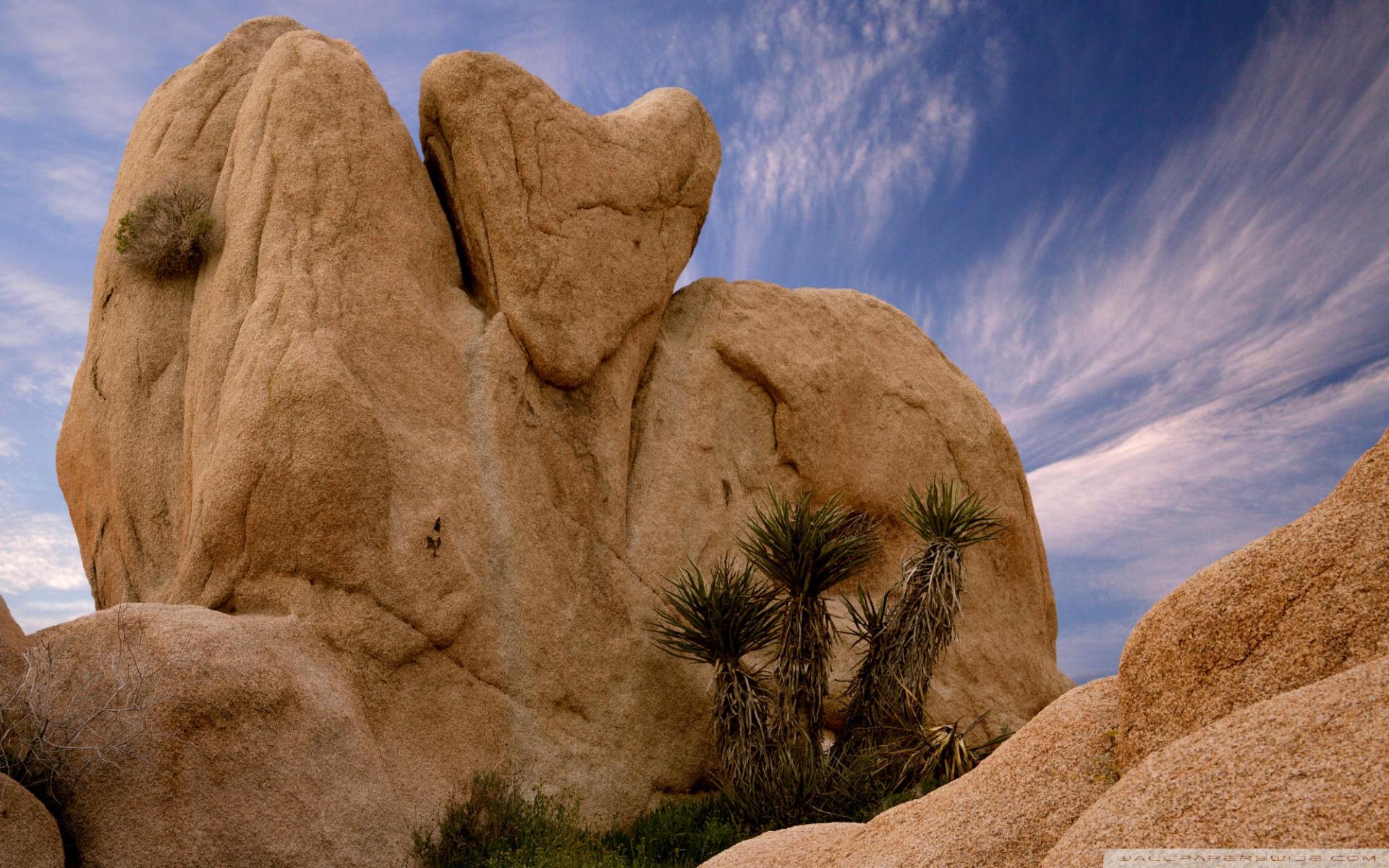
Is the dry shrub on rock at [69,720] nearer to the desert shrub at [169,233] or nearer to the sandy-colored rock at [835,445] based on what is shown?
the desert shrub at [169,233]

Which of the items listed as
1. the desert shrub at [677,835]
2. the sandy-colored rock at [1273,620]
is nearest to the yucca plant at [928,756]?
the desert shrub at [677,835]

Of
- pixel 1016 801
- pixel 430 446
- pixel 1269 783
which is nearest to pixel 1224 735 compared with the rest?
pixel 1269 783

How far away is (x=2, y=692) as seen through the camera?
782cm

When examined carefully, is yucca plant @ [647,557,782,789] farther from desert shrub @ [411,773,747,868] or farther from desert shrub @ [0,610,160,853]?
desert shrub @ [0,610,160,853]

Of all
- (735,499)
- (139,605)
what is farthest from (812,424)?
(139,605)

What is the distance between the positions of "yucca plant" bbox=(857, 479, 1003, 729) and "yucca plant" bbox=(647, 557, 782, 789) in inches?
51.1

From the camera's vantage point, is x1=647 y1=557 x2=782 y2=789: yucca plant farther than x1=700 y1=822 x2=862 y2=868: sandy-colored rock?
Yes

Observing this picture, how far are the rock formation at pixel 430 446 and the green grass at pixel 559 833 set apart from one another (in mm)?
312

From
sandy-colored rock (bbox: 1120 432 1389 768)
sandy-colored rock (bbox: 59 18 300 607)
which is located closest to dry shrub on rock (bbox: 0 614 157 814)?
sandy-colored rock (bbox: 59 18 300 607)

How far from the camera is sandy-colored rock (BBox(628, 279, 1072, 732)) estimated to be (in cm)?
1348

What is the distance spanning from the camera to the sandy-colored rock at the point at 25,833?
6.77 meters

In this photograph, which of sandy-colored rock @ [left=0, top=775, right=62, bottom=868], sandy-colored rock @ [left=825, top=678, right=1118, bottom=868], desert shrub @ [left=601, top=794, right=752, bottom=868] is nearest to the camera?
sandy-colored rock @ [left=825, top=678, right=1118, bottom=868]

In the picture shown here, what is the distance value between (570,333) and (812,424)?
4.02m

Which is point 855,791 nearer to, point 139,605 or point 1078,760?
point 1078,760
